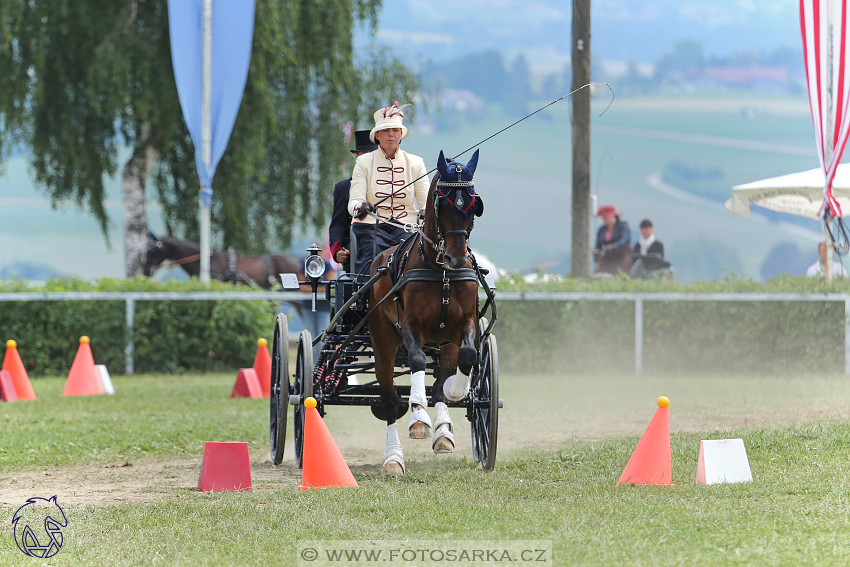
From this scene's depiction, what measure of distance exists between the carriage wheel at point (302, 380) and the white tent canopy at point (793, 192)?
900 cm

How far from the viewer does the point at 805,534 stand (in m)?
5.20

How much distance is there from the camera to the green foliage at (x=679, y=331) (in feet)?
46.1

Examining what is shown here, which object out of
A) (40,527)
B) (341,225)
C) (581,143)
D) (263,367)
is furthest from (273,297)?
(40,527)

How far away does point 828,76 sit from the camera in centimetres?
1308

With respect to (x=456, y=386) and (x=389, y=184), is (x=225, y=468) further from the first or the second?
(x=389, y=184)

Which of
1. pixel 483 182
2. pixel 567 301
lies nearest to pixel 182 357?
pixel 567 301

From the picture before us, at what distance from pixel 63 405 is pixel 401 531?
7818 mm

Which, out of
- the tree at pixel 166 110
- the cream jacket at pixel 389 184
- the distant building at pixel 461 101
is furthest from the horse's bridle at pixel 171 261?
the distant building at pixel 461 101

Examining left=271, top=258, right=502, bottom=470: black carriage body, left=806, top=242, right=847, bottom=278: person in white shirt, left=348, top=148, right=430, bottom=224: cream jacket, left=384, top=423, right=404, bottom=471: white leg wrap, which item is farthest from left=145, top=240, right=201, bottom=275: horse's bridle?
left=384, top=423, right=404, bottom=471: white leg wrap

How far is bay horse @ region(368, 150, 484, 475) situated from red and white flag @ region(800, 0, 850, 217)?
A: 7467mm

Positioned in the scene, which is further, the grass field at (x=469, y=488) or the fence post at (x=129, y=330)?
the fence post at (x=129, y=330)

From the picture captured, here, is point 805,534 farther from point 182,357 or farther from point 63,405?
point 182,357

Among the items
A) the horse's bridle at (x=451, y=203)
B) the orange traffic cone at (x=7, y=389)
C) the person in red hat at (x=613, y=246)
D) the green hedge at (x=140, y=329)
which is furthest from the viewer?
the person in red hat at (x=613, y=246)

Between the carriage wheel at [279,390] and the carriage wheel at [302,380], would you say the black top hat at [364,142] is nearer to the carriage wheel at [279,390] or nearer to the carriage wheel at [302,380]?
the carriage wheel at [279,390]
